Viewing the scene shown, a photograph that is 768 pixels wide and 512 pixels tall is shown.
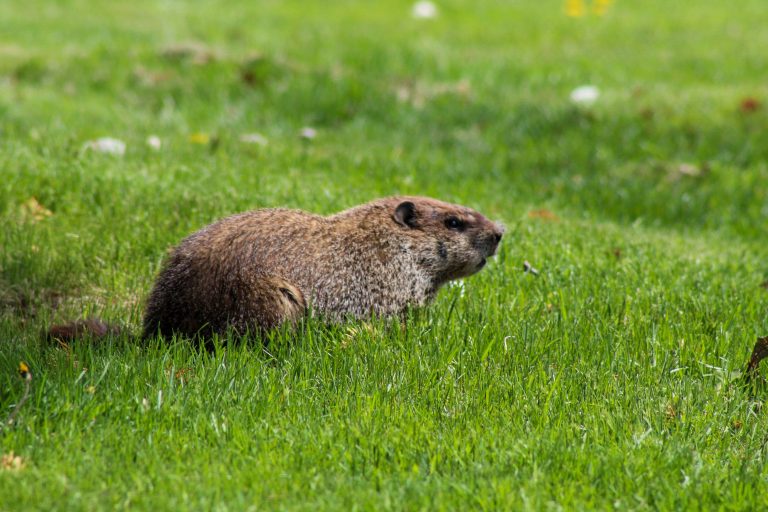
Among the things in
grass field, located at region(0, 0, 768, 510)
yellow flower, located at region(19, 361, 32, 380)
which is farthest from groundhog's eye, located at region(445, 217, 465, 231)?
yellow flower, located at region(19, 361, 32, 380)

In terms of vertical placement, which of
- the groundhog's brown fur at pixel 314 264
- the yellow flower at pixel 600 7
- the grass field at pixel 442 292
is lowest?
the grass field at pixel 442 292

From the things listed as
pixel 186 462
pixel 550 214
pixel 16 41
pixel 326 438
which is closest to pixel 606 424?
pixel 326 438

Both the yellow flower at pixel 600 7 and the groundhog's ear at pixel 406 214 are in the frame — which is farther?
the yellow flower at pixel 600 7

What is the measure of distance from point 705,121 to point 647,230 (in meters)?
2.91

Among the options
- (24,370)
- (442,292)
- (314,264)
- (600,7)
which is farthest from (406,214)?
(600,7)

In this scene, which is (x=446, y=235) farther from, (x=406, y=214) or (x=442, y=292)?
(x=442, y=292)

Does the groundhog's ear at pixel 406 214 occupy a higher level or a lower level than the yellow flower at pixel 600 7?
lower

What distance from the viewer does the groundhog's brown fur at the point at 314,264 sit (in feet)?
16.4

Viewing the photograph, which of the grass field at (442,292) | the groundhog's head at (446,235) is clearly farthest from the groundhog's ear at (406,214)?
the grass field at (442,292)

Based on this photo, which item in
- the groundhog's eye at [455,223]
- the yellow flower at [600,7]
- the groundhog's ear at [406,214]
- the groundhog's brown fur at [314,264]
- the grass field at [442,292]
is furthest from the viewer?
the yellow flower at [600,7]

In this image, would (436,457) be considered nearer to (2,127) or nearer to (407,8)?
(2,127)

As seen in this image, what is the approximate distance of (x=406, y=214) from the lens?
5848 mm

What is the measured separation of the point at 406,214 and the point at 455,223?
0.31 m

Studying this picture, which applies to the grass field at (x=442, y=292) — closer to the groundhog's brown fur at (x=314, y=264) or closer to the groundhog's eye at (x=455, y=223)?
the groundhog's brown fur at (x=314, y=264)
